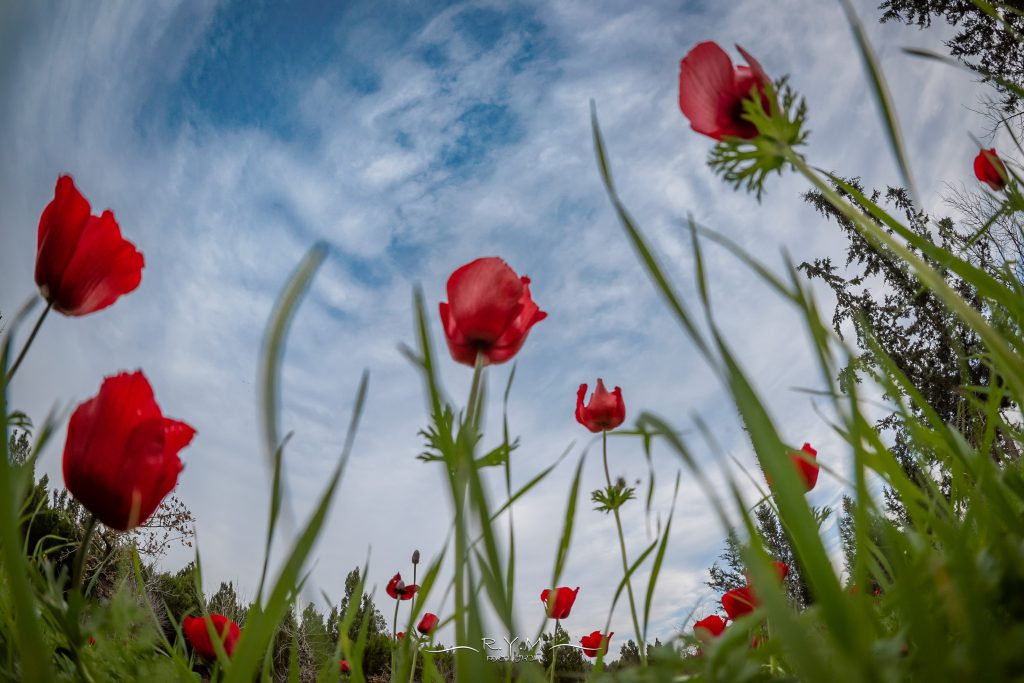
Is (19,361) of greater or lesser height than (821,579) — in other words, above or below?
above

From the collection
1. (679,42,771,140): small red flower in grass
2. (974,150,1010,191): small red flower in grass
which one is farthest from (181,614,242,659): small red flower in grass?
(974,150,1010,191): small red flower in grass

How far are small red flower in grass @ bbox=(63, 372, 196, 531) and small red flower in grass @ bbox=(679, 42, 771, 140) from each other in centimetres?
76

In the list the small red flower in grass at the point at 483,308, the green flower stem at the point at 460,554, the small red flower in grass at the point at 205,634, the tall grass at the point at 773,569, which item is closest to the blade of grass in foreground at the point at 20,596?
the tall grass at the point at 773,569

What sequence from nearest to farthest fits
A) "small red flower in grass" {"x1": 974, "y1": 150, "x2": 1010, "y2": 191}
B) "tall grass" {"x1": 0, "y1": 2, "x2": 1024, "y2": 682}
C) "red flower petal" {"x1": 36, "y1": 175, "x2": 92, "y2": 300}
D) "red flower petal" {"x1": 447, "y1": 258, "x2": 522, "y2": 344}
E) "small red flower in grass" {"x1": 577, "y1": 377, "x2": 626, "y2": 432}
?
"tall grass" {"x1": 0, "y1": 2, "x2": 1024, "y2": 682} < "red flower petal" {"x1": 36, "y1": 175, "x2": 92, "y2": 300} < "red flower petal" {"x1": 447, "y1": 258, "x2": 522, "y2": 344} < "small red flower in grass" {"x1": 974, "y1": 150, "x2": 1010, "y2": 191} < "small red flower in grass" {"x1": 577, "y1": 377, "x2": 626, "y2": 432}

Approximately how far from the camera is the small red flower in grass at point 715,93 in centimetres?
77

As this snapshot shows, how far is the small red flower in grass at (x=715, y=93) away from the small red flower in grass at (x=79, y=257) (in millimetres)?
956

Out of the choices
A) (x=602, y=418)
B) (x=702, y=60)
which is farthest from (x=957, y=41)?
(x=702, y=60)

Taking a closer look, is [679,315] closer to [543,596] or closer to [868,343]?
[868,343]

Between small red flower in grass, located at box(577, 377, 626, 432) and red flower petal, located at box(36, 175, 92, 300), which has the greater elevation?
small red flower in grass, located at box(577, 377, 626, 432)

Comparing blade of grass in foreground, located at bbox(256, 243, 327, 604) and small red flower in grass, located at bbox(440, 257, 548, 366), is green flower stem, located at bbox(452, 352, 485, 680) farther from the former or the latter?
small red flower in grass, located at bbox(440, 257, 548, 366)

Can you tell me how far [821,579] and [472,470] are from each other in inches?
9.1

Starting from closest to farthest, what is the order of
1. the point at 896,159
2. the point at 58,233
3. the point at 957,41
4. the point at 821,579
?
1. the point at 821,579
2. the point at 896,159
3. the point at 58,233
4. the point at 957,41

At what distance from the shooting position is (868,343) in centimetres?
78

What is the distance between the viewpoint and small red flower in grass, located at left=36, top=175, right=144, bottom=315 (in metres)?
0.98
